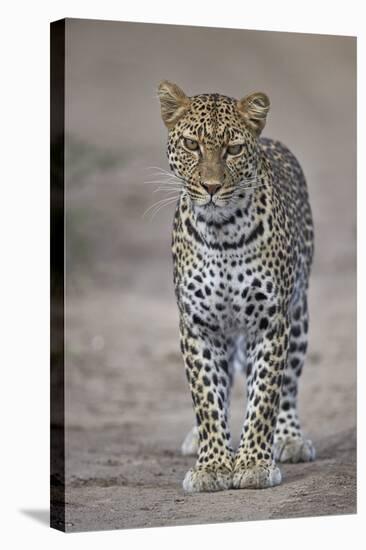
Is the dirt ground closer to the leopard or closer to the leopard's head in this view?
the leopard

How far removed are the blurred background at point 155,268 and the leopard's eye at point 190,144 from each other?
0.73 meters

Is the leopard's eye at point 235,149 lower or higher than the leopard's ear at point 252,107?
lower

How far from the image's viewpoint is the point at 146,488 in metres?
8.77

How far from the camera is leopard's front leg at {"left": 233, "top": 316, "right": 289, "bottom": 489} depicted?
28.2 ft

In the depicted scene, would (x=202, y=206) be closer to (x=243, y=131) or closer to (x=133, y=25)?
(x=243, y=131)

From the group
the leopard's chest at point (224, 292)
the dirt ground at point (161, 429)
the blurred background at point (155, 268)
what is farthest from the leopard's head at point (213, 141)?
the dirt ground at point (161, 429)

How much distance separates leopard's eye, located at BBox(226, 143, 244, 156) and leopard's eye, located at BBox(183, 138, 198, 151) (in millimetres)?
194

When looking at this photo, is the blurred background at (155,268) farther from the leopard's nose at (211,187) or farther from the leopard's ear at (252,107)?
the leopard's nose at (211,187)

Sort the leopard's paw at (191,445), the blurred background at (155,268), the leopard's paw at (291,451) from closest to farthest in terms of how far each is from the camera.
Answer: the blurred background at (155,268) → the leopard's paw at (291,451) → the leopard's paw at (191,445)

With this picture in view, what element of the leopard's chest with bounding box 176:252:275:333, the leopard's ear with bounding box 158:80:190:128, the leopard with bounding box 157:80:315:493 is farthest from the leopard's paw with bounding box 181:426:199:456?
the leopard's ear with bounding box 158:80:190:128

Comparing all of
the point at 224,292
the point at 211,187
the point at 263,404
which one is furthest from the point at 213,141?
the point at 263,404

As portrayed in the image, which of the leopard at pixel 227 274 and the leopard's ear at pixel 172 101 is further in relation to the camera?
the leopard's ear at pixel 172 101

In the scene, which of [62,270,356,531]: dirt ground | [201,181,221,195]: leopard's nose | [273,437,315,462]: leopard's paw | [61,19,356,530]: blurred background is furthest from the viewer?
[273,437,315,462]: leopard's paw

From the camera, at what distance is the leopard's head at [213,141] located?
26.9 feet
